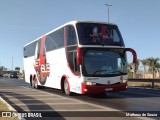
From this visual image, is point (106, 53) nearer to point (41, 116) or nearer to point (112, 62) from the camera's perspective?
point (112, 62)

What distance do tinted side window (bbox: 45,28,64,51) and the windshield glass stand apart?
129 inches

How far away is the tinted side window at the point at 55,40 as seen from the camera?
22.1 meters

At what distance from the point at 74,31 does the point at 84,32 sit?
0.63 meters

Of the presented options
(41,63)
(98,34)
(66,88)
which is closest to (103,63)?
(98,34)

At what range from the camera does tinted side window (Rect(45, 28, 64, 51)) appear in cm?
2207

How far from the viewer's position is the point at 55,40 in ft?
77.1

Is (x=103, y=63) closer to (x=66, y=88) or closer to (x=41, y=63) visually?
(x=66, y=88)

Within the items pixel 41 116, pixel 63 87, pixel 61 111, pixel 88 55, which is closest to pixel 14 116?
pixel 41 116

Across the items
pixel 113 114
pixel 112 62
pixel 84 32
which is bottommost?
pixel 113 114

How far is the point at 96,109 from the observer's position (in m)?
14.5

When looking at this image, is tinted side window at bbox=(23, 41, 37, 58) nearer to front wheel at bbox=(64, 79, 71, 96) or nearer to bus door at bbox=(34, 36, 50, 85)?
bus door at bbox=(34, 36, 50, 85)

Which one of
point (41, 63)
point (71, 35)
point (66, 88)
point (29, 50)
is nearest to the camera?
point (71, 35)

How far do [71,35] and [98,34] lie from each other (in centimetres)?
151

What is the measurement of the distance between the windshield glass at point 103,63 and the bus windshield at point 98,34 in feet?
1.51
